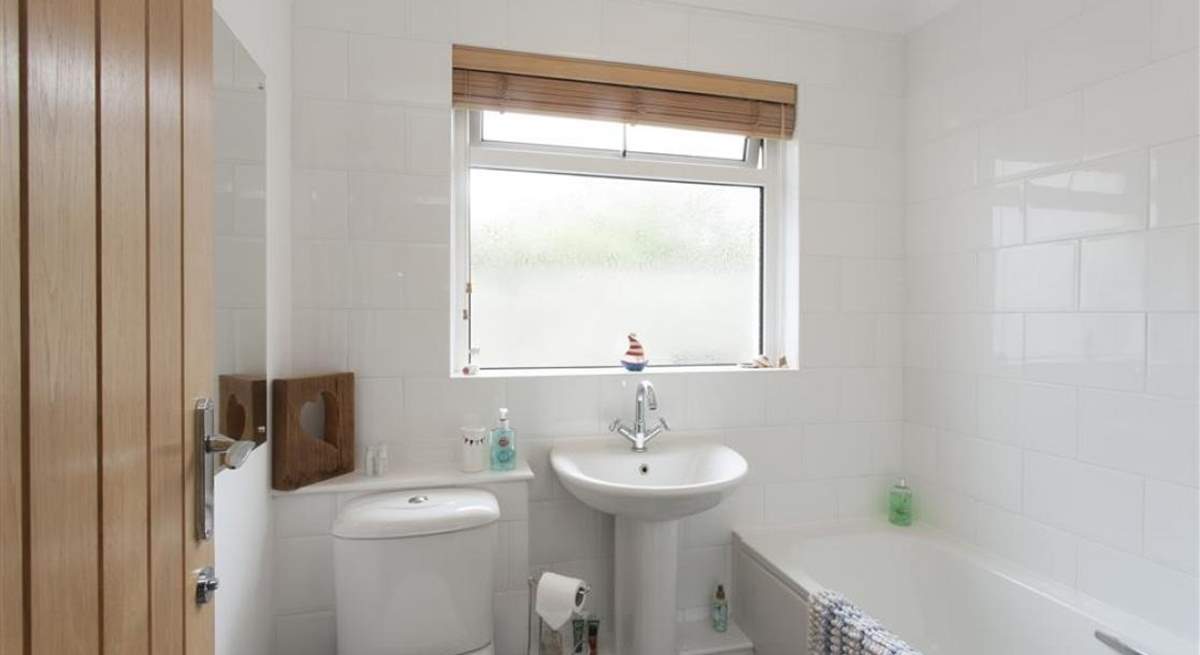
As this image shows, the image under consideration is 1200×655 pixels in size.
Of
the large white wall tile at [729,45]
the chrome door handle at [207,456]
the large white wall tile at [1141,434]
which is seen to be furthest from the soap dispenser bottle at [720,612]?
the large white wall tile at [729,45]

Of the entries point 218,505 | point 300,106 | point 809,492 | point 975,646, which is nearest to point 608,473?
point 809,492

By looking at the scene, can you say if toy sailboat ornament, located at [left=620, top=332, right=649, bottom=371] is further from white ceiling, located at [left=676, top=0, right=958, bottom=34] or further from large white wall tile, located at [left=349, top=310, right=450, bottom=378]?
white ceiling, located at [left=676, top=0, right=958, bottom=34]

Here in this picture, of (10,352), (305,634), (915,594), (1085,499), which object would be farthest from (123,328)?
(915,594)

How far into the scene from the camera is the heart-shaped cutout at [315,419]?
159cm

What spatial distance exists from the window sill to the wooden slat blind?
0.85 m

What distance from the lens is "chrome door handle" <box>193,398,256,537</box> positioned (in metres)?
0.77

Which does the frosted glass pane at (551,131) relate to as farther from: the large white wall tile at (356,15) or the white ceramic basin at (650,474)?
the white ceramic basin at (650,474)

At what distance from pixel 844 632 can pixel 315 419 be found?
59.0 inches

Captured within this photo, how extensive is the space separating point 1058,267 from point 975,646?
1.15 metres

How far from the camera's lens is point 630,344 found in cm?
191

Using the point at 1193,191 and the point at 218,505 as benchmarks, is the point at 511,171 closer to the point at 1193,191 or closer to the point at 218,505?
the point at 218,505

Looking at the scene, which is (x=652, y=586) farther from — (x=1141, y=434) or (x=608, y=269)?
(x=1141, y=434)

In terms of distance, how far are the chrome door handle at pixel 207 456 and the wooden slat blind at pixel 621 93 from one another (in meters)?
A: 1.27

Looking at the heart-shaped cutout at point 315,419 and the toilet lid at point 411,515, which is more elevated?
the heart-shaped cutout at point 315,419
